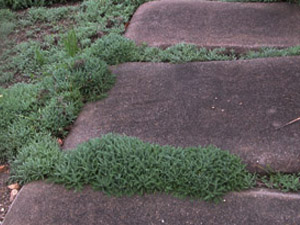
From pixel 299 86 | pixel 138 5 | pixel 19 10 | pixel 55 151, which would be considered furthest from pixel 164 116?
pixel 19 10

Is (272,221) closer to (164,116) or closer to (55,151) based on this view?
(164,116)

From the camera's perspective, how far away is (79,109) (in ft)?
11.0

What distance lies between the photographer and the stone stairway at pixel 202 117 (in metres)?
2.40

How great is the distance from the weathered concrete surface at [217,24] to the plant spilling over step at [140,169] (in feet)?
5.64

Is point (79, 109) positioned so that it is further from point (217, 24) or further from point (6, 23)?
point (6, 23)

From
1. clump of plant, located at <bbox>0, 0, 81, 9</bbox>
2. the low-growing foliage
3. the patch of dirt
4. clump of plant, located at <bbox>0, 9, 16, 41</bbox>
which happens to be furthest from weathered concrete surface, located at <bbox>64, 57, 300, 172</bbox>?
clump of plant, located at <bbox>0, 0, 81, 9</bbox>

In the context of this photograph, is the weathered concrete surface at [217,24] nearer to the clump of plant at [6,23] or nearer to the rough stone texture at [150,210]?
the clump of plant at [6,23]

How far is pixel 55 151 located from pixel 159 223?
0.99 m

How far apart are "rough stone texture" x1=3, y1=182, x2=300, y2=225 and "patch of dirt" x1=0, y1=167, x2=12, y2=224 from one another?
25 cm

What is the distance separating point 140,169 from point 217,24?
2.41m

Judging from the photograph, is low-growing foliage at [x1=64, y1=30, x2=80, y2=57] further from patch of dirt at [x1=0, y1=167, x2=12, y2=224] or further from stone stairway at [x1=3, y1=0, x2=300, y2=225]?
patch of dirt at [x1=0, y1=167, x2=12, y2=224]

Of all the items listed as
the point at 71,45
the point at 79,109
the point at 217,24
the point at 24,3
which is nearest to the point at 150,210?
the point at 79,109

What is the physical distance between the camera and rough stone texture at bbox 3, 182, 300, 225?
7.64 feet

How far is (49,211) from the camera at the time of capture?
2463 millimetres
